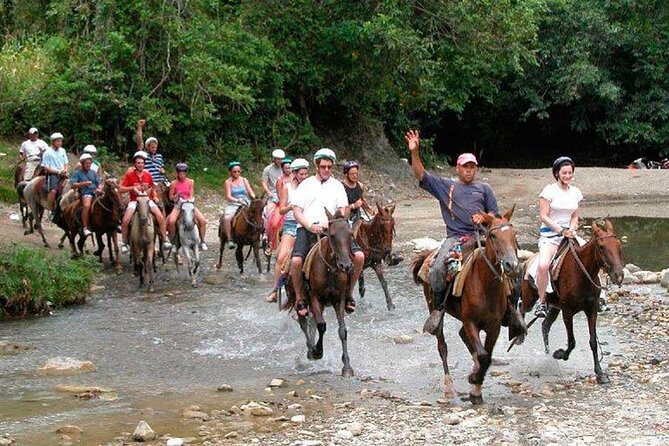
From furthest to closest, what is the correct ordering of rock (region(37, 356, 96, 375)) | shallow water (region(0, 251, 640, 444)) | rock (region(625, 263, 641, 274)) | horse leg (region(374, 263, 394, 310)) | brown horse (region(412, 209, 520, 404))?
1. rock (region(625, 263, 641, 274))
2. horse leg (region(374, 263, 394, 310))
3. rock (region(37, 356, 96, 375))
4. shallow water (region(0, 251, 640, 444))
5. brown horse (region(412, 209, 520, 404))

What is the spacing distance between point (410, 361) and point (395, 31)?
19.3 meters

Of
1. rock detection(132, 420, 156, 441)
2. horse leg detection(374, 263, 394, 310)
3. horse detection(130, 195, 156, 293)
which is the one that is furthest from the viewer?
horse detection(130, 195, 156, 293)

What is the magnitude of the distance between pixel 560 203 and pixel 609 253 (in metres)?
1.09

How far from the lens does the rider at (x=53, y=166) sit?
22531 mm

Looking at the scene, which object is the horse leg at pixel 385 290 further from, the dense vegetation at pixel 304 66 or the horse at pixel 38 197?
the dense vegetation at pixel 304 66

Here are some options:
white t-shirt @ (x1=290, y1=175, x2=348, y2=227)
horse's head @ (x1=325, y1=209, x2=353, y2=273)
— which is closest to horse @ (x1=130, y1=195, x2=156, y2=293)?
white t-shirt @ (x1=290, y1=175, x2=348, y2=227)

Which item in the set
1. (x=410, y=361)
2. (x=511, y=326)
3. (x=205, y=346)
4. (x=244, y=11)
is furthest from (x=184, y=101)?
(x=511, y=326)

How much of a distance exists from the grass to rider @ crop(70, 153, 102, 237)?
132 inches

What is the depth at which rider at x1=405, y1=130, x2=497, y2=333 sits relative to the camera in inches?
421

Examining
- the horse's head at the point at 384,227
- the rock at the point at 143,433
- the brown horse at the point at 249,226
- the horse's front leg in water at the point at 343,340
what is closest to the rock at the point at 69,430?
the rock at the point at 143,433

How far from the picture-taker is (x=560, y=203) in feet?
40.1

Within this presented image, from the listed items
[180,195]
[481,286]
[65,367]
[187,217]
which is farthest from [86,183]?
[481,286]

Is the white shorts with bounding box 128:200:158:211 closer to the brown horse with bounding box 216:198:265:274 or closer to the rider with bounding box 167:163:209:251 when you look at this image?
the rider with bounding box 167:163:209:251

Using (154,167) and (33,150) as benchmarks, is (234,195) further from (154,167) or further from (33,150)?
(33,150)
